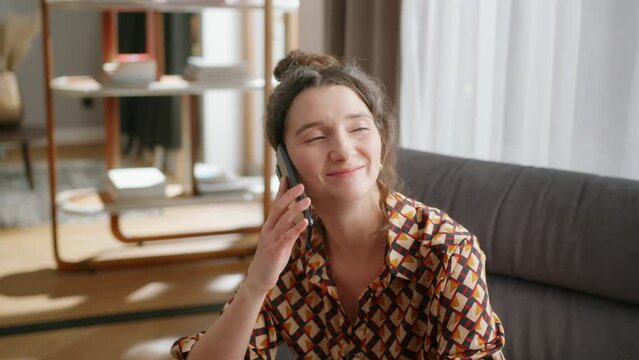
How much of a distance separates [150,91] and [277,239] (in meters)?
2.06

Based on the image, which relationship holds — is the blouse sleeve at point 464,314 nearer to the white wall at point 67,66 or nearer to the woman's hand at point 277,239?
the woman's hand at point 277,239

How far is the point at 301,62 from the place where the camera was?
161 cm

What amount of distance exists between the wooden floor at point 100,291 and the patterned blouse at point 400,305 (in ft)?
3.78

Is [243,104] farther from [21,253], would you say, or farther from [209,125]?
[21,253]

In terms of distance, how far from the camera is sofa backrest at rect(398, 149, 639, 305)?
4.81ft

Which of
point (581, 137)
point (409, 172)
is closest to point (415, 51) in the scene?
point (581, 137)

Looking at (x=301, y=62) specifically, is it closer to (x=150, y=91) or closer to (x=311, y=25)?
(x=150, y=91)

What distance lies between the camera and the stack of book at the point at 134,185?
3.38m

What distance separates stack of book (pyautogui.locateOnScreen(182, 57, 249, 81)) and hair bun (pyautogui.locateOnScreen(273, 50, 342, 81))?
1810 millimetres

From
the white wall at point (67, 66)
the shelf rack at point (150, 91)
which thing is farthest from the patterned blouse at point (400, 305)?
the white wall at point (67, 66)

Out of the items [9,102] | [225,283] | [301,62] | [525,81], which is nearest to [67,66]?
[9,102]

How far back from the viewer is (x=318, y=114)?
145 centimetres

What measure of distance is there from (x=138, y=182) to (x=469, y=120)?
5.06 feet

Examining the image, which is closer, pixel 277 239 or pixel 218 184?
pixel 277 239
